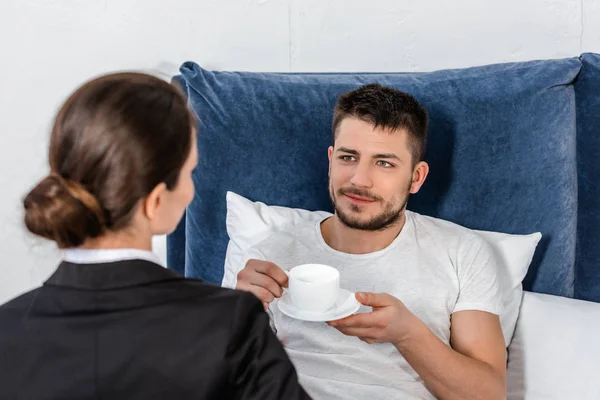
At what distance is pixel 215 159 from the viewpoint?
193 centimetres

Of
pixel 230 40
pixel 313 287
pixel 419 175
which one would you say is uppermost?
pixel 230 40

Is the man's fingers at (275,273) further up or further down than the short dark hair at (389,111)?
further down

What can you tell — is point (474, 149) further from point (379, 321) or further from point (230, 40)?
point (230, 40)

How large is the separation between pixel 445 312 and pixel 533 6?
35.7 inches

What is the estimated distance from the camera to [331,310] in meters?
1.37

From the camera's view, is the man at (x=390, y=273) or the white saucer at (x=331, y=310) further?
the man at (x=390, y=273)

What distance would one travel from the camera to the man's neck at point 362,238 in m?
1.72

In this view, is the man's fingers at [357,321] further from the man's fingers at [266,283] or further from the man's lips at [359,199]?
the man's lips at [359,199]

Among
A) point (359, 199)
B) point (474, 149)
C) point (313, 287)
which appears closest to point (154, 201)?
point (313, 287)

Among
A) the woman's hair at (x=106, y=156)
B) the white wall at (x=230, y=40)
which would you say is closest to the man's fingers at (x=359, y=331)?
the woman's hair at (x=106, y=156)

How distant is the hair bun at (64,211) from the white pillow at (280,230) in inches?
32.2

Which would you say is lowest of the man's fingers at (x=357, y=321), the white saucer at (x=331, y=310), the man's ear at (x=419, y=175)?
the man's fingers at (x=357, y=321)

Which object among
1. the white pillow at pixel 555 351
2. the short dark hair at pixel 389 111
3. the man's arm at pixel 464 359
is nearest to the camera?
the man's arm at pixel 464 359

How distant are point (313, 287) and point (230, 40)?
3.74 ft
